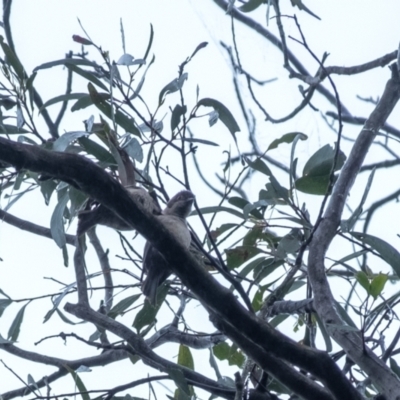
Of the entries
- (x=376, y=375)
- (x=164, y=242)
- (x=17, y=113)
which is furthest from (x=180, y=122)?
(x=376, y=375)

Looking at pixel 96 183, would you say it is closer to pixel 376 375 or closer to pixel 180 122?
pixel 376 375

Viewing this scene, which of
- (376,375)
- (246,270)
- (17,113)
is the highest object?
(17,113)

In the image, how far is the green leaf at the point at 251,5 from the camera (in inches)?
113

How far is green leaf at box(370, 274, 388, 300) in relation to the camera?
1.71m

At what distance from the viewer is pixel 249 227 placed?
2389 millimetres

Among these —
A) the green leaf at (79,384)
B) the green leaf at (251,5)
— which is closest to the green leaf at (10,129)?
the green leaf at (79,384)

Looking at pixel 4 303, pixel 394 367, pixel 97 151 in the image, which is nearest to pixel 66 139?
pixel 97 151

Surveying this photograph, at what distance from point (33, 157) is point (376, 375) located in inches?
32.8

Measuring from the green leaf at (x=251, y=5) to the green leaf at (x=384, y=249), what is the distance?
45.0 inches

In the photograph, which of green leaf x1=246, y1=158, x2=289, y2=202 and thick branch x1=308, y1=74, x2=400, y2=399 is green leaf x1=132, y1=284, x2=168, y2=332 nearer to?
green leaf x1=246, y1=158, x2=289, y2=202

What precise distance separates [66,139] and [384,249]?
89cm

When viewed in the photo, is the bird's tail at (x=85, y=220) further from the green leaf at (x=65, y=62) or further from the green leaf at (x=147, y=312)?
the green leaf at (x=65, y=62)

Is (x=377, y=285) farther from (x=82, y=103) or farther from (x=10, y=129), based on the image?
(x=10, y=129)

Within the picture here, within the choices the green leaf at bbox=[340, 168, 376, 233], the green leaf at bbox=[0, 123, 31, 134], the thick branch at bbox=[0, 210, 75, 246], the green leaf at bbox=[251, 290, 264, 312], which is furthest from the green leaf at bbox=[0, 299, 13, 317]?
the green leaf at bbox=[340, 168, 376, 233]
